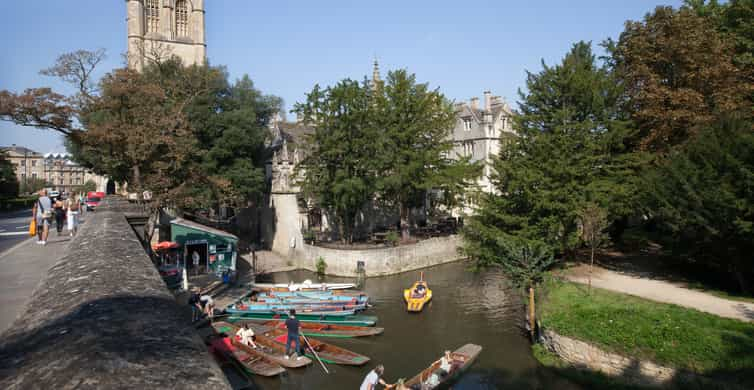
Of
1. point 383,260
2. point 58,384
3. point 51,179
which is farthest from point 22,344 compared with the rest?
point 51,179

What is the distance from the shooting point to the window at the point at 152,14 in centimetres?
4581

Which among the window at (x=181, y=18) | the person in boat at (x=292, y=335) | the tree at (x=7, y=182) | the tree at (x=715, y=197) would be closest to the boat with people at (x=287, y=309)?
the person in boat at (x=292, y=335)

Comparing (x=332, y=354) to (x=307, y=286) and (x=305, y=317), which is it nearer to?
(x=305, y=317)

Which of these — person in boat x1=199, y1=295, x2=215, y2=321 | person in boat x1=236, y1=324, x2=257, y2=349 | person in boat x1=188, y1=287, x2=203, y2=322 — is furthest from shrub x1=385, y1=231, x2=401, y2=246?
person in boat x1=236, y1=324, x2=257, y2=349

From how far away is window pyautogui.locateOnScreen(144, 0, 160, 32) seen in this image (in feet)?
150

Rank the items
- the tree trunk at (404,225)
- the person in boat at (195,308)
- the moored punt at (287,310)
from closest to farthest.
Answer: the person in boat at (195,308) → the moored punt at (287,310) → the tree trunk at (404,225)

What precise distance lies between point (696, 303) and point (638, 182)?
24.7 ft

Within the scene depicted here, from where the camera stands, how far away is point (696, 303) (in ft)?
55.3

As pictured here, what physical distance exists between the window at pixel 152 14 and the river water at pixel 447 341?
3492cm

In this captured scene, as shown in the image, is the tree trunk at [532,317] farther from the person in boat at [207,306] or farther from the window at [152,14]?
the window at [152,14]

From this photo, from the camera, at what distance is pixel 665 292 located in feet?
61.1

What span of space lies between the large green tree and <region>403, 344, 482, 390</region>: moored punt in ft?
20.5

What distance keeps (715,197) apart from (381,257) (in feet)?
61.2

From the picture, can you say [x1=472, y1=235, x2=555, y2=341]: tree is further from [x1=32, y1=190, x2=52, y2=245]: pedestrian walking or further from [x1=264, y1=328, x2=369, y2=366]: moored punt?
[x1=32, y1=190, x2=52, y2=245]: pedestrian walking
